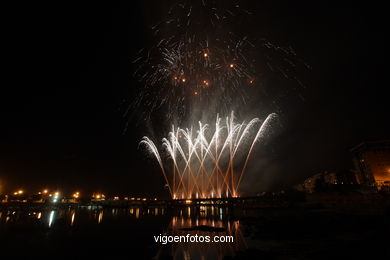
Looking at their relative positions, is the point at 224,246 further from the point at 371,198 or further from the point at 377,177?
the point at 377,177

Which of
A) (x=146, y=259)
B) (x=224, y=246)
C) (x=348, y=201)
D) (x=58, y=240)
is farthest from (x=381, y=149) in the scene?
(x=58, y=240)

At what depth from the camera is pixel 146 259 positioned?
56.7 feet

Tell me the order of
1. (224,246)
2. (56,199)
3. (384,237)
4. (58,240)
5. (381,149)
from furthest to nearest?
(56,199) < (381,149) < (58,240) < (224,246) < (384,237)

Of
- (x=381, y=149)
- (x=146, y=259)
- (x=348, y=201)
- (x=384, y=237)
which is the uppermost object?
(x=381, y=149)

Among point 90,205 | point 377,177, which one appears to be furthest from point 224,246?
point 90,205

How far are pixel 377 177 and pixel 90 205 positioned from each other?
118374 millimetres

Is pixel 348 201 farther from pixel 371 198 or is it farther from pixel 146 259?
pixel 146 259

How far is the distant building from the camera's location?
246 feet

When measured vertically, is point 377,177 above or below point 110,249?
above

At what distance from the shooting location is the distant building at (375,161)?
7512cm

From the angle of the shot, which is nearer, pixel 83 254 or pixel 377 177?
pixel 83 254

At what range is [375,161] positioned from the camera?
78.0m

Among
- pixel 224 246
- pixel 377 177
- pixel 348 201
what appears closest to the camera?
pixel 224 246

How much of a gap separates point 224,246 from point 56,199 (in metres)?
108
